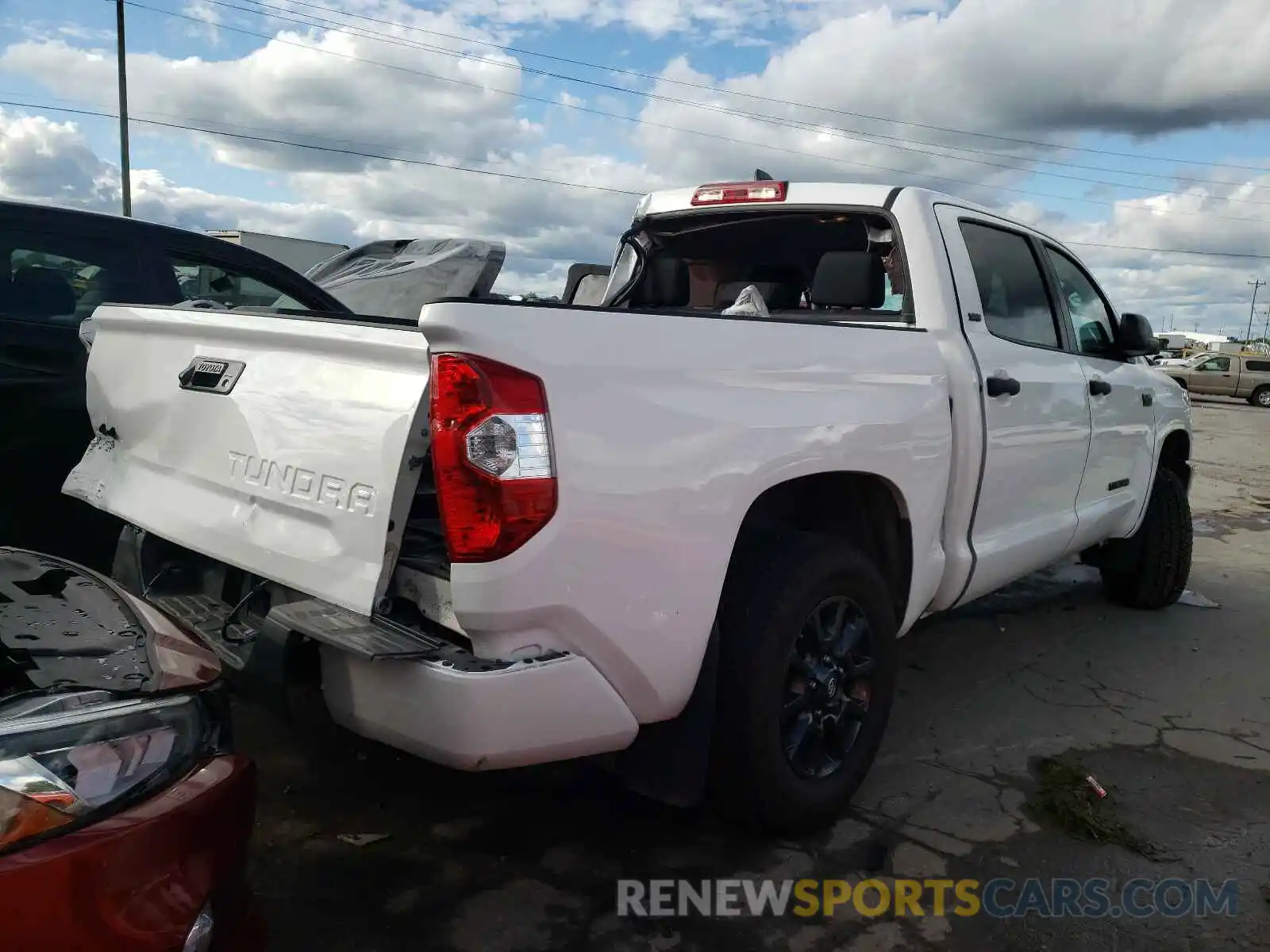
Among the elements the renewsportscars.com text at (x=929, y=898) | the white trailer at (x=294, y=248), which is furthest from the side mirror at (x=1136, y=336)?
the white trailer at (x=294, y=248)

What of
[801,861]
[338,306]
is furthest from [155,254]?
[801,861]

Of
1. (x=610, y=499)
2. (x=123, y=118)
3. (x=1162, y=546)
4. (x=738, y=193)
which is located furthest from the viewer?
(x=123, y=118)

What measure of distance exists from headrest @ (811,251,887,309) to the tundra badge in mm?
1931

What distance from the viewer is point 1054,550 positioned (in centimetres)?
421

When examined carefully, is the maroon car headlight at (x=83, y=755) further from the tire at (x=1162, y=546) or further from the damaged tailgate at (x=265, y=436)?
the tire at (x=1162, y=546)

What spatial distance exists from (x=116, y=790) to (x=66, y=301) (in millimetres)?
3037

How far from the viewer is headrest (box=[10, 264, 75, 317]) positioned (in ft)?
12.6

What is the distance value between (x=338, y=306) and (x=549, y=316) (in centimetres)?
273

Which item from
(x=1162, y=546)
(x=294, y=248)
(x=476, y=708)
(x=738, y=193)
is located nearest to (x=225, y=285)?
(x=738, y=193)

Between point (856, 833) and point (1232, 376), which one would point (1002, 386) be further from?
point (1232, 376)

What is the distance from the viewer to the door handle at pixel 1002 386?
11.2 ft

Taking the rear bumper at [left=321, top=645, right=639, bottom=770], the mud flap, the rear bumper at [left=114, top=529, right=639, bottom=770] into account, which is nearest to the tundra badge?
the rear bumper at [left=114, top=529, right=639, bottom=770]

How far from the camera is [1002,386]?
346cm

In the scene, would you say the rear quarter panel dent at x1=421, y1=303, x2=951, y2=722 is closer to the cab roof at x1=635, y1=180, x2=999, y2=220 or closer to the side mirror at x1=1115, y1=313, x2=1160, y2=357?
the cab roof at x1=635, y1=180, x2=999, y2=220
